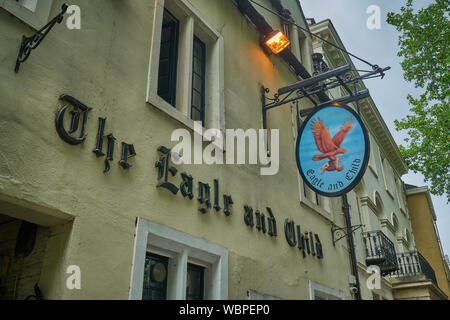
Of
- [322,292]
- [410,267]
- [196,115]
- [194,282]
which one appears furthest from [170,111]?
[410,267]

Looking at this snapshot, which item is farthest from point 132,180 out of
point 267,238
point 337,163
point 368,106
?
point 368,106

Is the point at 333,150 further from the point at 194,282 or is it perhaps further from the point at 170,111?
the point at 194,282

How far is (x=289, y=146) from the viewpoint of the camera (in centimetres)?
861

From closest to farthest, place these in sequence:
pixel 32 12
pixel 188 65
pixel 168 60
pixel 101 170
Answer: pixel 32 12
pixel 101 170
pixel 188 65
pixel 168 60

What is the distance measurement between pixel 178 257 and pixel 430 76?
15396mm

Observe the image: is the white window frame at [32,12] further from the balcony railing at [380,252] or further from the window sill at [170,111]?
the balcony railing at [380,252]

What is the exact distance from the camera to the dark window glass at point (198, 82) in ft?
20.9

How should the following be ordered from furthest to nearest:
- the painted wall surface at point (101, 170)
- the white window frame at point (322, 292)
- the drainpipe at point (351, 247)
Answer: the drainpipe at point (351, 247) < the white window frame at point (322, 292) < the painted wall surface at point (101, 170)

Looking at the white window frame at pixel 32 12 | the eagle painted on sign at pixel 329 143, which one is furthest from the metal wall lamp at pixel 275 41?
the white window frame at pixel 32 12

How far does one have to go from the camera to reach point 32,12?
3.77 metres

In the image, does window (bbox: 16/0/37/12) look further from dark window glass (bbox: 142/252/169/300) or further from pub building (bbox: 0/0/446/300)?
dark window glass (bbox: 142/252/169/300)

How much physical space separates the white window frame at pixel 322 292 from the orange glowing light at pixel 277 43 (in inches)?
194

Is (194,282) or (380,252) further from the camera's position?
(380,252)
